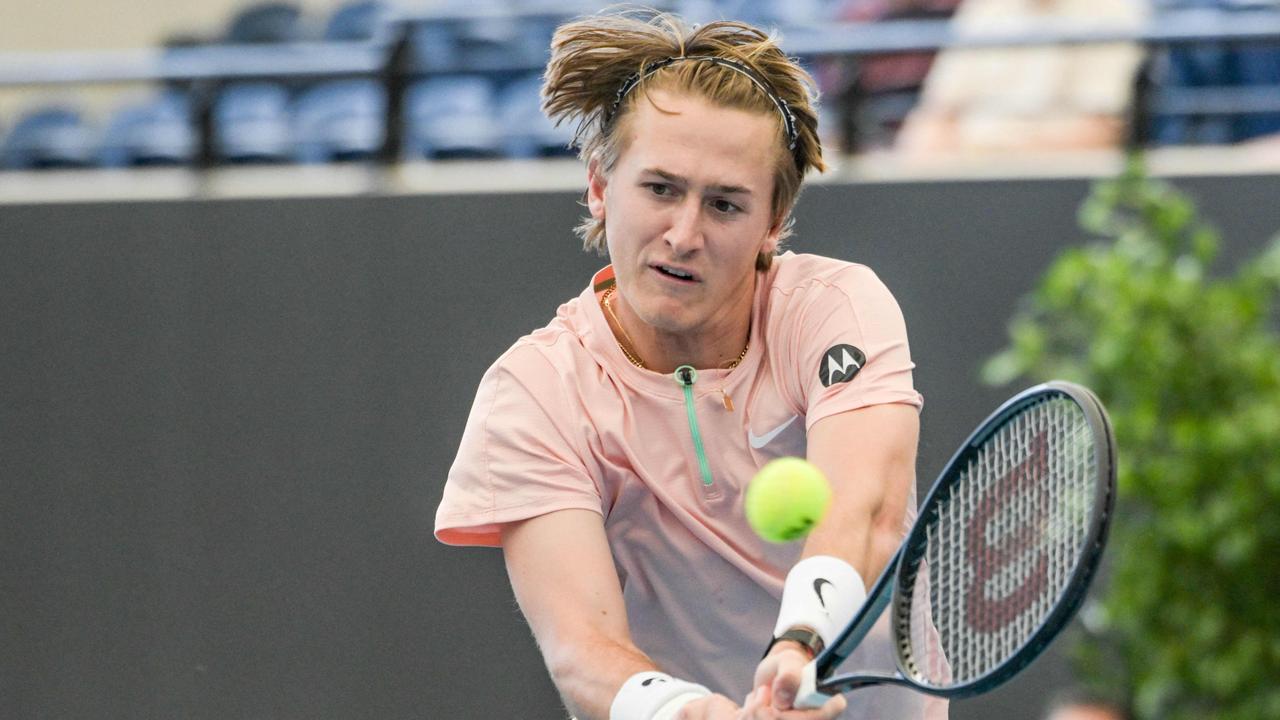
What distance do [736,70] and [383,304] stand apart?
2.77 meters

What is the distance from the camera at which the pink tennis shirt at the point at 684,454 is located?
2275mm

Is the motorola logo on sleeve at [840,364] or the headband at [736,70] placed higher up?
the headband at [736,70]

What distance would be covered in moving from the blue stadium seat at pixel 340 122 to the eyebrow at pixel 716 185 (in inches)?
114

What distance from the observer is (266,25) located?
695 cm

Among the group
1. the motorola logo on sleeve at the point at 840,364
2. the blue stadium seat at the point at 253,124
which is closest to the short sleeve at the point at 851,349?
the motorola logo on sleeve at the point at 840,364

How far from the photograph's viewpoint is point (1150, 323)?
14.3 ft

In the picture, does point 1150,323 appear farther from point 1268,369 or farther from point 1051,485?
point 1051,485

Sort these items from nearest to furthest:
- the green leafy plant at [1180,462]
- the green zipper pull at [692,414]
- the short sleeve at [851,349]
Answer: the short sleeve at [851,349] < the green zipper pull at [692,414] < the green leafy plant at [1180,462]

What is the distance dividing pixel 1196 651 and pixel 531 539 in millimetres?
2542

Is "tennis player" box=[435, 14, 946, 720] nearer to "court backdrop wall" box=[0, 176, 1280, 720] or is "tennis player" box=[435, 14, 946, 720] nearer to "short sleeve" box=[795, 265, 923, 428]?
"short sleeve" box=[795, 265, 923, 428]

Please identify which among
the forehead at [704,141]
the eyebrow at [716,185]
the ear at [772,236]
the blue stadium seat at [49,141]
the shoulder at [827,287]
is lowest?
the shoulder at [827,287]

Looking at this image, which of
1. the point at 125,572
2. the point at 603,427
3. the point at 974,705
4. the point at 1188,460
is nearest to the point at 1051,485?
the point at 603,427

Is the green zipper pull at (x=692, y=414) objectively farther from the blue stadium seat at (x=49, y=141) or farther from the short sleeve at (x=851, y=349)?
the blue stadium seat at (x=49, y=141)

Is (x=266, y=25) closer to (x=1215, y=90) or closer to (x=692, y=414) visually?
(x=1215, y=90)
